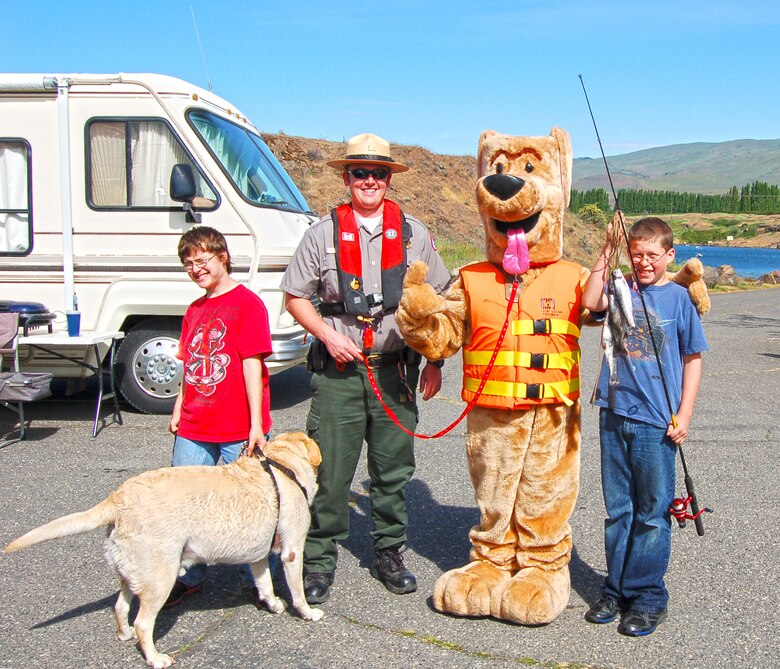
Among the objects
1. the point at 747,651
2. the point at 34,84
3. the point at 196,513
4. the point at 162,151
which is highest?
the point at 34,84

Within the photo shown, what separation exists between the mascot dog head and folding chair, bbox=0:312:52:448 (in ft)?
13.9

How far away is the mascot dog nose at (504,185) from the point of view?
10.6 ft

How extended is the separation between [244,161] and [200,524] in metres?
4.82

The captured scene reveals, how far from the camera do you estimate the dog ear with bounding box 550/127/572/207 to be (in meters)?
3.59

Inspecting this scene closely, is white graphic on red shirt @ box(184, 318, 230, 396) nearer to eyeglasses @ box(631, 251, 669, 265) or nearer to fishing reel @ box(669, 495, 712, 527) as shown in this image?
eyeglasses @ box(631, 251, 669, 265)

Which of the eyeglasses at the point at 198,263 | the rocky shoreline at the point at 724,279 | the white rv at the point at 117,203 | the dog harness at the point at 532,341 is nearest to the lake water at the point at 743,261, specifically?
the rocky shoreline at the point at 724,279

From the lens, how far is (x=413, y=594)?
368 centimetres

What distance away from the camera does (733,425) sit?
6.87 m

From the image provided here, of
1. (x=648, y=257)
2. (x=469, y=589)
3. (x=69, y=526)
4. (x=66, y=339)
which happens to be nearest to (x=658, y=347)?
(x=648, y=257)

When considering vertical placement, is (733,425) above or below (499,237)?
below

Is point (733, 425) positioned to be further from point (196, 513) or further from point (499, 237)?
point (196, 513)

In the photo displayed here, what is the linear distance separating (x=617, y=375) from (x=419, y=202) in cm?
3670

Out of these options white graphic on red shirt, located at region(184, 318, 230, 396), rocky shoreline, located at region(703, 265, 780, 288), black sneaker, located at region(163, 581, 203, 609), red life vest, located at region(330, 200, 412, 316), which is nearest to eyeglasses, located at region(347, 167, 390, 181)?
red life vest, located at region(330, 200, 412, 316)

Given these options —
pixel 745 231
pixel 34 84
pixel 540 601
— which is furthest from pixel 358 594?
pixel 745 231
